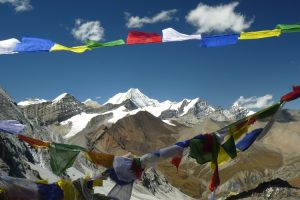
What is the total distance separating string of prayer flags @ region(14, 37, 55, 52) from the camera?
9828mm

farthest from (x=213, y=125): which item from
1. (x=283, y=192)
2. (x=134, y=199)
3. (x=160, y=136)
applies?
(x=283, y=192)

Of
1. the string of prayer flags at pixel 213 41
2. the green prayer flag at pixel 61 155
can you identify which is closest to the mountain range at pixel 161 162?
the string of prayer flags at pixel 213 41

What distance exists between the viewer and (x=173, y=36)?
930 centimetres

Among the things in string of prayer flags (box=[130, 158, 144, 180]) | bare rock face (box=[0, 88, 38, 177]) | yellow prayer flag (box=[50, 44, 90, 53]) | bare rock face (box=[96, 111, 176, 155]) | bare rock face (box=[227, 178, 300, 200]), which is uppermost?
yellow prayer flag (box=[50, 44, 90, 53])

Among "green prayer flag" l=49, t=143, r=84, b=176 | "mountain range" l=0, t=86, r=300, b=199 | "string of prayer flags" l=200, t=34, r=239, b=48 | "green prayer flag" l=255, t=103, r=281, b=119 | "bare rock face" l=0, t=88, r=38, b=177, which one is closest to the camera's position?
"string of prayer flags" l=200, t=34, r=239, b=48

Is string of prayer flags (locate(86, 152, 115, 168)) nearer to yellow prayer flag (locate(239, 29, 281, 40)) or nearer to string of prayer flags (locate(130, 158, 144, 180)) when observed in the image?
string of prayer flags (locate(130, 158, 144, 180))

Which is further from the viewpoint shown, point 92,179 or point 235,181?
point 235,181

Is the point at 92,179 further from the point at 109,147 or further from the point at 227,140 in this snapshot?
the point at 109,147

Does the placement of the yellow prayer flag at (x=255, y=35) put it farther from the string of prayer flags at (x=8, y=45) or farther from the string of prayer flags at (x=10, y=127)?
the string of prayer flags at (x=10, y=127)

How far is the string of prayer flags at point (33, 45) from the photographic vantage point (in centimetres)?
983

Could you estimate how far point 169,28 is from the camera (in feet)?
30.9

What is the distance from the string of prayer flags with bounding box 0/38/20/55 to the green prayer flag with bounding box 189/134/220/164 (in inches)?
167

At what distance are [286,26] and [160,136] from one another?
180 meters

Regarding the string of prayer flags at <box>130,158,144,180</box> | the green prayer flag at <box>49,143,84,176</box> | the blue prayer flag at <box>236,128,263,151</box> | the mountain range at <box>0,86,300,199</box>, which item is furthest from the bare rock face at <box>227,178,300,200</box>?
the green prayer flag at <box>49,143,84,176</box>
